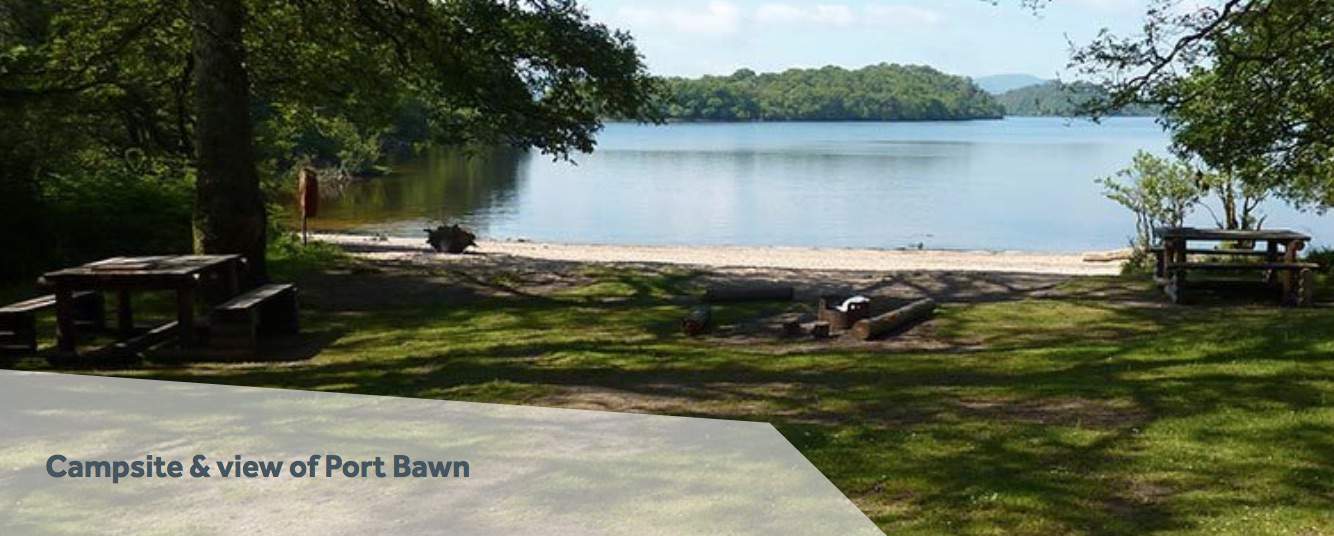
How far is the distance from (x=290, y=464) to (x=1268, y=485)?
15.5ft

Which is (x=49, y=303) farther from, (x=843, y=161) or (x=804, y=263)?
(x=843, y=161)

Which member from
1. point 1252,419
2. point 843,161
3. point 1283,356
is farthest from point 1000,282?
point 843,161

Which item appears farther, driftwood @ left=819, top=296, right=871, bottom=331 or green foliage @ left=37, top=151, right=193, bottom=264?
green foliage @ left=37, top=151, right=193, bottom=264

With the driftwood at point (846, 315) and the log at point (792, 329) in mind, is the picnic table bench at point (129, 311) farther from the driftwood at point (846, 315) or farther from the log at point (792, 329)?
the driftwood at point (846, 315)

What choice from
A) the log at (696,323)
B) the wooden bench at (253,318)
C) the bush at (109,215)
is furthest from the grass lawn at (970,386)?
the bush at (109,215)

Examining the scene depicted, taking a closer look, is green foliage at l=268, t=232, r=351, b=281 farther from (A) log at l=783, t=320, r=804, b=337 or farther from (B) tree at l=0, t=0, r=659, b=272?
(A) log at l=783, t=320, r=804, b=337

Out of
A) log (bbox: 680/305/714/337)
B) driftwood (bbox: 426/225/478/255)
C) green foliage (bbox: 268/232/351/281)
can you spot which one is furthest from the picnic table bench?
driftwood (bbox: 426/225/478/255)

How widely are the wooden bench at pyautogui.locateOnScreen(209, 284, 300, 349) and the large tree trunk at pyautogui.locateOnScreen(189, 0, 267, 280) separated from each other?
1.67 metres

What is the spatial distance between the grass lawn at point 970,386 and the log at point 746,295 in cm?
38

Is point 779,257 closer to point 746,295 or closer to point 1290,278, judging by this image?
point 746,295
